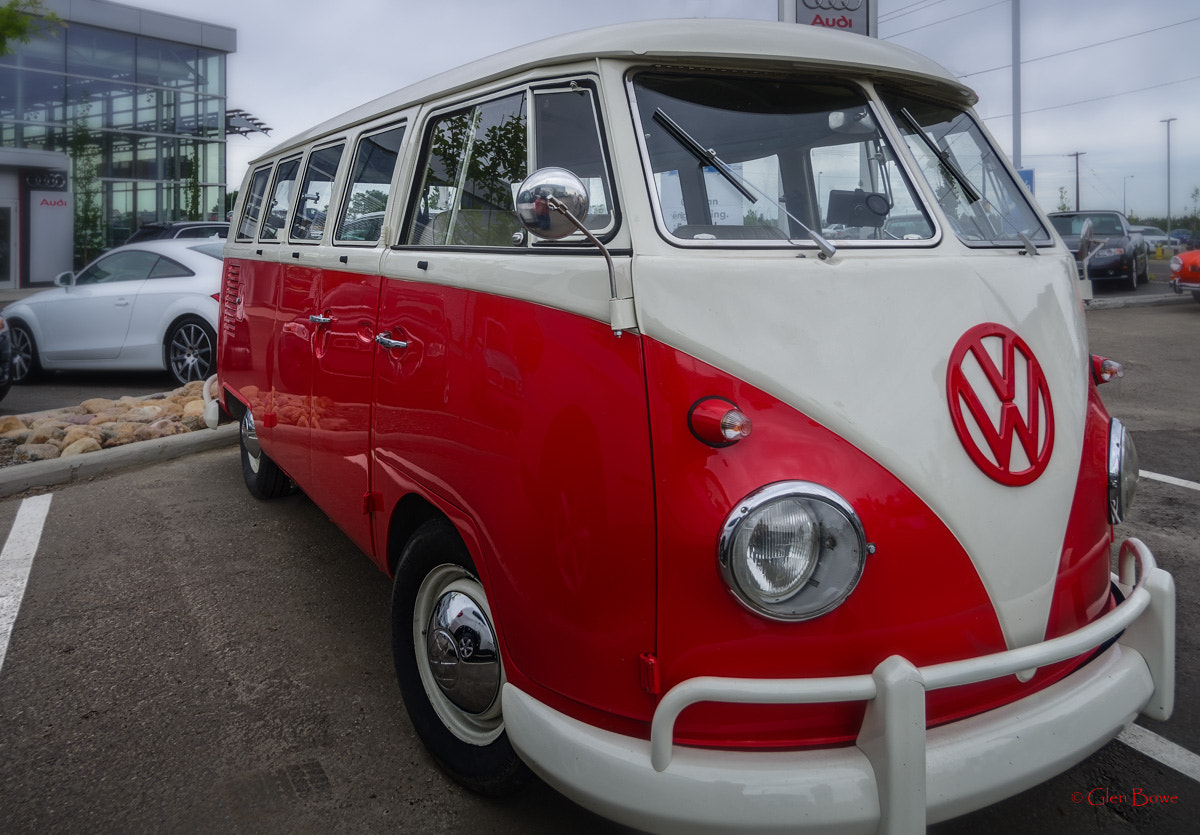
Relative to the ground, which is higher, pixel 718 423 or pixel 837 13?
pixel 837 13

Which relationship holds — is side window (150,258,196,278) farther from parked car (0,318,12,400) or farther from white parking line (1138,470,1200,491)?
white parking line (1138,470,1200,491)

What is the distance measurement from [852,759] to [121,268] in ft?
33.0

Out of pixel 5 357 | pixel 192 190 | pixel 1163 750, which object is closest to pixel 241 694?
pixel 1163 750

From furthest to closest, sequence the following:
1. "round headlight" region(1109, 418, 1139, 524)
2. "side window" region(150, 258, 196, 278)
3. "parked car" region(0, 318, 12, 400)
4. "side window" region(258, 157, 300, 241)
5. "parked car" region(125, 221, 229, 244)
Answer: "parked car" region(125, 221, 229, 244) → "side window" region(150, 258, 196, 278) → "parked car" region(0, 318, 12, 400) → "side window" region(258, 157, 300, 241) → "round headlight" region(1109, 418, 1139, 524)

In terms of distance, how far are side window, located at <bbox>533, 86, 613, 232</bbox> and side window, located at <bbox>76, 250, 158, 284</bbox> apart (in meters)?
8.55

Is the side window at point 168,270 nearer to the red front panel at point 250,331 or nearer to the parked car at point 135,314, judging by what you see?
the parked car at point 135,314

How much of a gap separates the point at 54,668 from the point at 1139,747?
151 inches

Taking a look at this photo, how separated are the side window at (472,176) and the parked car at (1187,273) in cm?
1642

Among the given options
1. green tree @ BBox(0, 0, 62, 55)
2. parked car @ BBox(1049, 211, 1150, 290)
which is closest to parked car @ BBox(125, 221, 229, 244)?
green tree @ BBox(0, 0, 62, 55)

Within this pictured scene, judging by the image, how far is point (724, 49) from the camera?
8.25ft

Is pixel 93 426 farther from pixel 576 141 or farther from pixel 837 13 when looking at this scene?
pixel 837 13

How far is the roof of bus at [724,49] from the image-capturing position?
2477 mm

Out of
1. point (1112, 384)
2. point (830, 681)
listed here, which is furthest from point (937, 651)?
point (1112, 384)

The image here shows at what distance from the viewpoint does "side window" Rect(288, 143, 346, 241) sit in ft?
13.3
